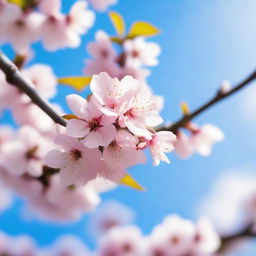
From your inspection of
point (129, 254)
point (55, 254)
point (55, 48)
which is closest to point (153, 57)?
point (55, 48)

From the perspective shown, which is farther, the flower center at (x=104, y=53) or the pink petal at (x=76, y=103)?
the flower center at (x=104, y=53)

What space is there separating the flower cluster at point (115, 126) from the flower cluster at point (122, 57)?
1.34 meters

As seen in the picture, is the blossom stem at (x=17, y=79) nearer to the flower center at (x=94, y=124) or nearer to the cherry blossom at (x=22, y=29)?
the flower center at (x=94, y=124)

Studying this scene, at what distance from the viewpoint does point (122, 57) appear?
2.34 metres

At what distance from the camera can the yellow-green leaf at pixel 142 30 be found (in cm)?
212

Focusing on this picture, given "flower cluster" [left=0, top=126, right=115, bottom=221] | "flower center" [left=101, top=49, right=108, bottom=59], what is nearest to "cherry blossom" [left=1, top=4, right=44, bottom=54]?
"flower center" [left=101, top=49, right=108, bottom=59]

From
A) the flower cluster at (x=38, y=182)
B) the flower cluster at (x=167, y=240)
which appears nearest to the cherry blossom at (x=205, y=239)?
the flower cluster at (x=167, y=240)

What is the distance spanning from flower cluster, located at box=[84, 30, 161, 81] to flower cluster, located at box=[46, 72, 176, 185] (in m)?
1.34

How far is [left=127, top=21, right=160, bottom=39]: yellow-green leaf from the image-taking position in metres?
2.12

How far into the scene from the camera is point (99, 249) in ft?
12.3

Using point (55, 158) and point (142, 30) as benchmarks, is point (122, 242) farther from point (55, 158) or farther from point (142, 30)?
point (55, 158)

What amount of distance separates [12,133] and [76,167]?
2111 millimetres

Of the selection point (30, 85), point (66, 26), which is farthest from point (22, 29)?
point (30, 85)

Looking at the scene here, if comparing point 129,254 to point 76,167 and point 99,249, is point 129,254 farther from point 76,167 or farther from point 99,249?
point 76,167
